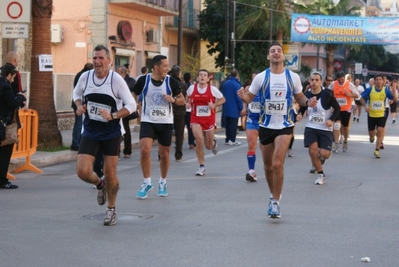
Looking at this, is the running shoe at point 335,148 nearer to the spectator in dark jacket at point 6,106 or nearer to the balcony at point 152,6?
the spectator in dark jacket at point 6,106

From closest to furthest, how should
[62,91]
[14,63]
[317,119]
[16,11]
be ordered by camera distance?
[14,63]
[317,119]
[16,11]
[62,91]

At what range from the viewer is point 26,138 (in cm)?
1472

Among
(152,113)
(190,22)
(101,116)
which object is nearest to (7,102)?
(152,113)

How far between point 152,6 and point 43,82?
686 inches

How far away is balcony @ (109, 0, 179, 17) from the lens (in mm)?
32969

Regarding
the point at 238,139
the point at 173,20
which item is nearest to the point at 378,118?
the point at 238,139

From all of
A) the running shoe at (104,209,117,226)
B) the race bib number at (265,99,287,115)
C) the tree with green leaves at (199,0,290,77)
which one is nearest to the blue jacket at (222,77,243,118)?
the race bib number at (265,99,287,115)

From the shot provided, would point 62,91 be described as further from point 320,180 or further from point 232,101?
point 320,180

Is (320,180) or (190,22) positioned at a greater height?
(190,22)

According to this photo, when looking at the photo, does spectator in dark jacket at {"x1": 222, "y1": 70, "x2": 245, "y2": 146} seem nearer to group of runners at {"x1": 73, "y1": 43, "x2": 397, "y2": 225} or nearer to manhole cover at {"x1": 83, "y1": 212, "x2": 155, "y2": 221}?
group of runners at {"x1": 73, "y1": 43, "x2": 397, "y2": 225}

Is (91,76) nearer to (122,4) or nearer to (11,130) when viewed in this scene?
(11,130)

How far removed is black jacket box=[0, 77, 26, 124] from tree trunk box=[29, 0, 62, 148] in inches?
195

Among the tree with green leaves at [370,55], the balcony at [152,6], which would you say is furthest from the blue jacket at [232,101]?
the tree with green leaves at [370,55]

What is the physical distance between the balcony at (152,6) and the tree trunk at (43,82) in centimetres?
1488
